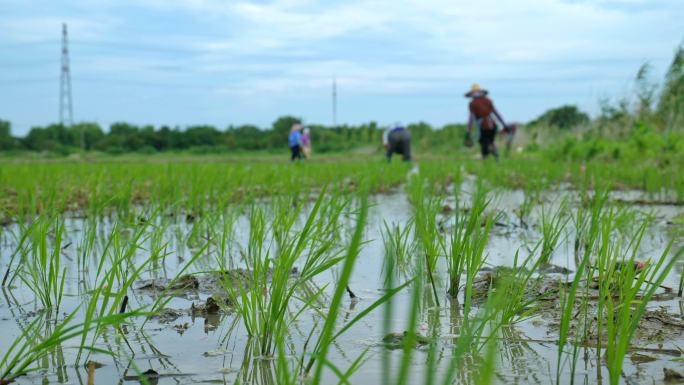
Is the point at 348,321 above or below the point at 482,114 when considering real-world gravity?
below

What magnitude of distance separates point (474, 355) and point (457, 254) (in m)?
0.60

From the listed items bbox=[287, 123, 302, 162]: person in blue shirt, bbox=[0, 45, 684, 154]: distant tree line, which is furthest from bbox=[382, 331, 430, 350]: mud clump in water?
bbox=[0, 45, 684, 154]: distant tree line

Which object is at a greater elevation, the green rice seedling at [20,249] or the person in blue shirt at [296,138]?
the person in blue shirt at [296,138]

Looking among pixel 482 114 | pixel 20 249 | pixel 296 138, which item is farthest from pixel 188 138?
pixel 20 249

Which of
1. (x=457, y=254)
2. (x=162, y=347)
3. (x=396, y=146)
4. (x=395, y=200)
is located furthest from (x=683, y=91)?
(x=162, y=347)

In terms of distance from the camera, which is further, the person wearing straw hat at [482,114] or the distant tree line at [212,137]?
the distant tree line at [212,137]

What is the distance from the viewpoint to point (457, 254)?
1860 millimetres

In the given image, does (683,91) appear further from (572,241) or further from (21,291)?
(21,291)

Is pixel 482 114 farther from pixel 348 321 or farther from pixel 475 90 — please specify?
pixel 348 321

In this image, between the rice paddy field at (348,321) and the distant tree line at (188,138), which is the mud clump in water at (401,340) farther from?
the distant tree line at (188,138)

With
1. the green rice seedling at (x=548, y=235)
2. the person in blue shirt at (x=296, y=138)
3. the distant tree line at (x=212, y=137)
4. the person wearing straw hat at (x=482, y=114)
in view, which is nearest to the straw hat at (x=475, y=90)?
the person wearing straw hat at (x=482, y=114)

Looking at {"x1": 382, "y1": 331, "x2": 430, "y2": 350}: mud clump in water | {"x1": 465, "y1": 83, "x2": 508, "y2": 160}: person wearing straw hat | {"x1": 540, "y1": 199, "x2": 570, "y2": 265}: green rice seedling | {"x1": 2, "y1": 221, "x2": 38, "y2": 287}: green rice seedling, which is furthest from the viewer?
{"x1": 465, "y1": 83, "x2": 508, "y2": 160}: person wearing straw hat

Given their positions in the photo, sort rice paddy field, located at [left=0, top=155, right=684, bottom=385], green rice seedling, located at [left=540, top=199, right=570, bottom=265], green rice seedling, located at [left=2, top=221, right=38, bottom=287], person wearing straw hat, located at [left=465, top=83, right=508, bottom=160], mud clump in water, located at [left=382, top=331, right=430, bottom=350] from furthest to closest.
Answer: person wearing straw hat, located at [left=465, top=83, right=508, bottom=160], green rice seedling, located at [left=540, top=199, right=570, bottom=265], green rice seedling, located at [left=2, top=221, right=38, bottom=287], mud clump in water, located at [left=382, top=331, right=430, bottom=350], rice paddy field, located at [left=0, top=155, right=684, bottom=385]

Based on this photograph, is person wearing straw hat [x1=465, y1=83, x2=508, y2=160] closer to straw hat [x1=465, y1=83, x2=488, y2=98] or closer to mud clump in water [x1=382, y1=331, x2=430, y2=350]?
straw hat [x1=465, y1=83, x2=488, y2=98]
